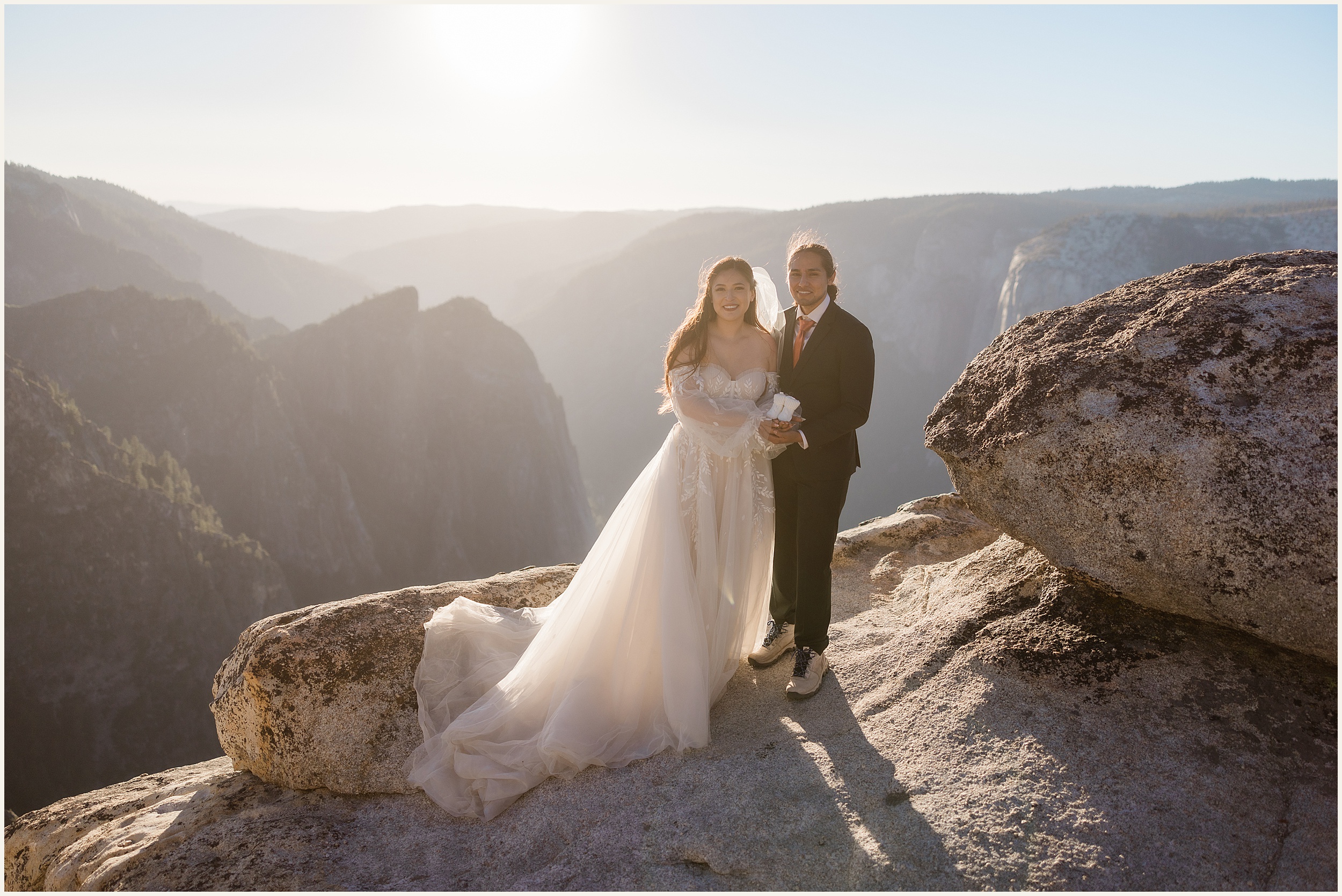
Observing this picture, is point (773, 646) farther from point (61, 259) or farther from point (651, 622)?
point (61, 259)

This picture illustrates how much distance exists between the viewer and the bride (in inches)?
141

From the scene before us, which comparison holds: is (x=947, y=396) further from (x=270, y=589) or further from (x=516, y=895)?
(x=270, y=589)

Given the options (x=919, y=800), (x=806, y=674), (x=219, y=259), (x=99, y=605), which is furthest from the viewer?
(x=219, y=259)

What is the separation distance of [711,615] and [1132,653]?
2097mm

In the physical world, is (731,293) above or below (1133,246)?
below

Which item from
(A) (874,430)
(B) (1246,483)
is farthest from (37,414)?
(A) (874,430)

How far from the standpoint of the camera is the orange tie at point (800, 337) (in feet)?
13.0

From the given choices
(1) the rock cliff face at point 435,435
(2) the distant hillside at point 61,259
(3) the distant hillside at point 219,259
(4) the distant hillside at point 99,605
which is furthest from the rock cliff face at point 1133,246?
(3) the distant hillside at point 219,259

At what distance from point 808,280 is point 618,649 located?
2.28 meters

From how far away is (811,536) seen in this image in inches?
159

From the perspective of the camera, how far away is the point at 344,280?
121m

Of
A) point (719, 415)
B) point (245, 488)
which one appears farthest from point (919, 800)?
point (245, 488)

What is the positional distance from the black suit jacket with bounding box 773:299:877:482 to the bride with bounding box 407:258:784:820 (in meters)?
0.21

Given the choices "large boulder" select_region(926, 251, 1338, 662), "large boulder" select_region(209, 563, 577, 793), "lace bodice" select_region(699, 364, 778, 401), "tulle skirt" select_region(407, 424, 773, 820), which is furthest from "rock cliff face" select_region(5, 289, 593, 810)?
"large boulder" select_region(926, 251, 1338, 662)
